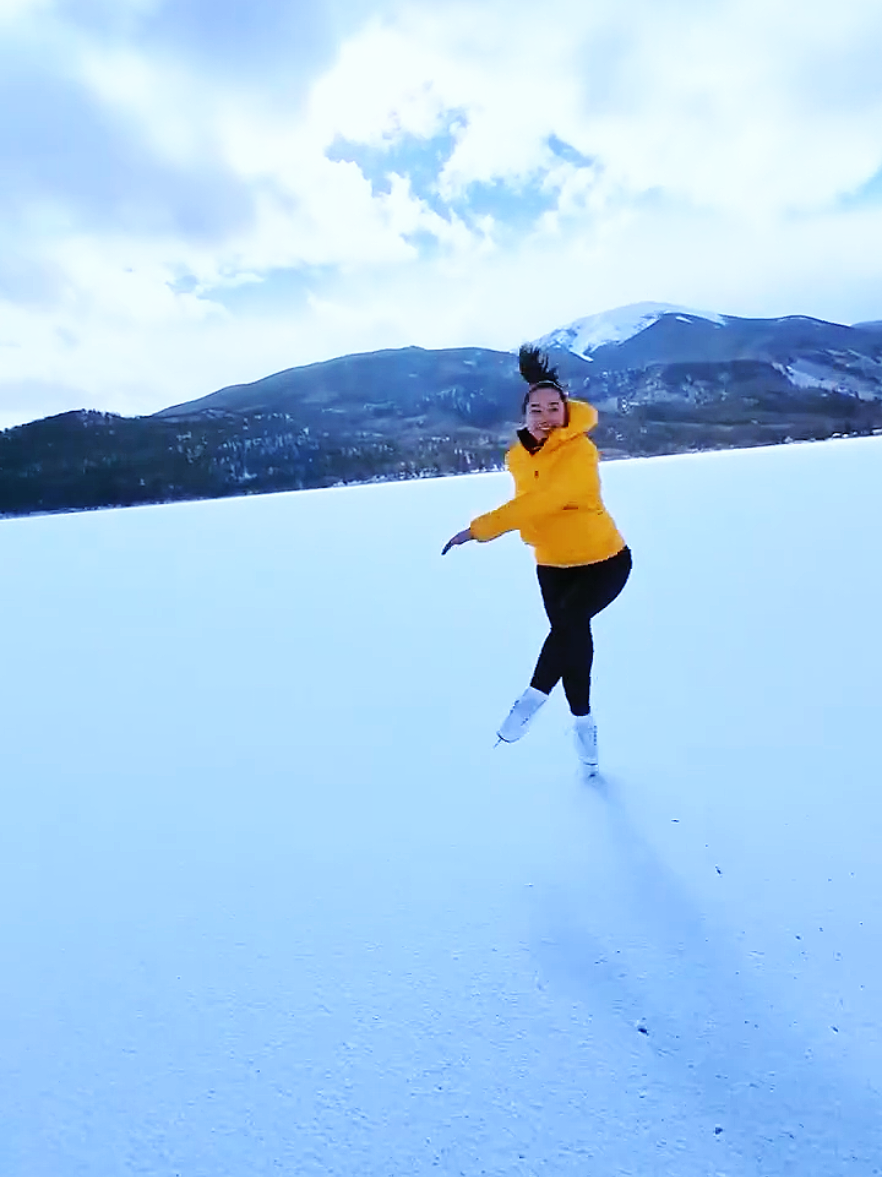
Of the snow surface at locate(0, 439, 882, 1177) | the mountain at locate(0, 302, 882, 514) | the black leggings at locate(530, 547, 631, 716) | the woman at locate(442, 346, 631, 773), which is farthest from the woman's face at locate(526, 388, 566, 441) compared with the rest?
the mountain at locate(0, 302, 882, 514)

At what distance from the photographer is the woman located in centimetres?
266

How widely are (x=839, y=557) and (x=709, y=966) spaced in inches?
217

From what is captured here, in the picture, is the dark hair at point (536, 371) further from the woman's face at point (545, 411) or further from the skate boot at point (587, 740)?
the skate boot at point (587, 740)

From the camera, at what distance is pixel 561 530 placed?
2.79 m

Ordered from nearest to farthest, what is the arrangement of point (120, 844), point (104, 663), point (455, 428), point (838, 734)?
1. point (120, 844)
2. point (838, 734)
3. point (104, 663)
4. point (455, 428)

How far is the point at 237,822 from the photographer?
2.65m

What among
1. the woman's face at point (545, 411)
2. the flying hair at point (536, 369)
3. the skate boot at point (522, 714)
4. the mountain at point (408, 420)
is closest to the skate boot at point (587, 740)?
the skate boot at point (522, 714)

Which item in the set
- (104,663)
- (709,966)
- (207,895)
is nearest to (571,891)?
(709,966)

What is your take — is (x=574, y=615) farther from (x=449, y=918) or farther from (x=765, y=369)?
(x=765, y=369)

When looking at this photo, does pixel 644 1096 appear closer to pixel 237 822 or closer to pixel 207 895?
pixel 207 895

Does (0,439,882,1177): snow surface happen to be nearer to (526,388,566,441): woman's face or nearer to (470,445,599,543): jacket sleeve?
(470,445,599,543): jacket sleeve

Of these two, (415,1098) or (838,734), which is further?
(838,734)

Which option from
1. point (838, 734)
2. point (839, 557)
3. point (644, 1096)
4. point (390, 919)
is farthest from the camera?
point (839, 557)

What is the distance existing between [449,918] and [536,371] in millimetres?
1791
